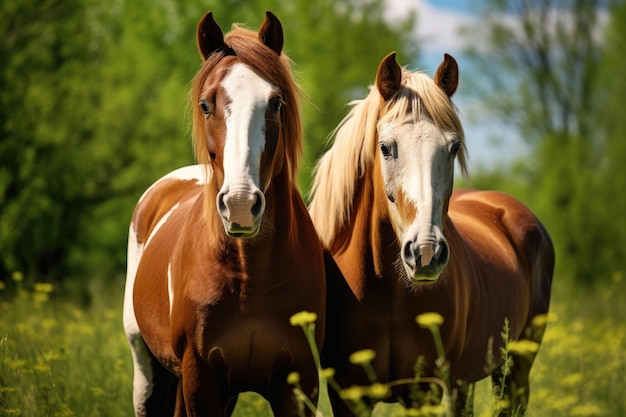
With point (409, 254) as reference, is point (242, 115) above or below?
above

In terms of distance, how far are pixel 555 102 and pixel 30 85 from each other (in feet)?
56.4

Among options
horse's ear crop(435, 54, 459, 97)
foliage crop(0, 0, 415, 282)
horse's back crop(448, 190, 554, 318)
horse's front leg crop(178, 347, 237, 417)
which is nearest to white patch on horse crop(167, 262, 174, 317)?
horse's front leg crop(178, 347, 237, 417)

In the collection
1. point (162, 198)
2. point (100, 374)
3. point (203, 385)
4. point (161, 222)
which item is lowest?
point (100, 374)

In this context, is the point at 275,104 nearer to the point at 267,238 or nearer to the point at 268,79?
the point at 268,79

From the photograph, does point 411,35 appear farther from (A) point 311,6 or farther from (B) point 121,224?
(B) point 121,224

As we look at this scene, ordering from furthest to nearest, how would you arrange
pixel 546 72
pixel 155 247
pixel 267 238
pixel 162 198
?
pixel 546 72 < pixel 162 198 < pixel 155 247 < pixel 267 238

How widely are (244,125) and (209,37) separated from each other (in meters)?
0.67

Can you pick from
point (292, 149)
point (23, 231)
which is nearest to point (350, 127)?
point (292, 149)

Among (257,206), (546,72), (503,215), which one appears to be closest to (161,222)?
(257,206)

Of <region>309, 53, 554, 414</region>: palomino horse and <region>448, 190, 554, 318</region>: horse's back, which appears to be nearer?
<region>309, 53, 554, 414</region>: palomino horse

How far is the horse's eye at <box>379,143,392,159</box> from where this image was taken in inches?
147

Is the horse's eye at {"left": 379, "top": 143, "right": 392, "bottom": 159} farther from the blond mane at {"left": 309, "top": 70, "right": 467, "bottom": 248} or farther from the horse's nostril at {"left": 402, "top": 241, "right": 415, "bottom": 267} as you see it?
the horse's nostril at {"left": 402, "top": 241, "right": 415, "bottom": 267}

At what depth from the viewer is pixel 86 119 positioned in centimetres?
1289

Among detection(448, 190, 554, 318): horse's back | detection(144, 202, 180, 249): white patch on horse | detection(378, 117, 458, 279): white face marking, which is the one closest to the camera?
detection(378, 117, 458, 279): white face marking
